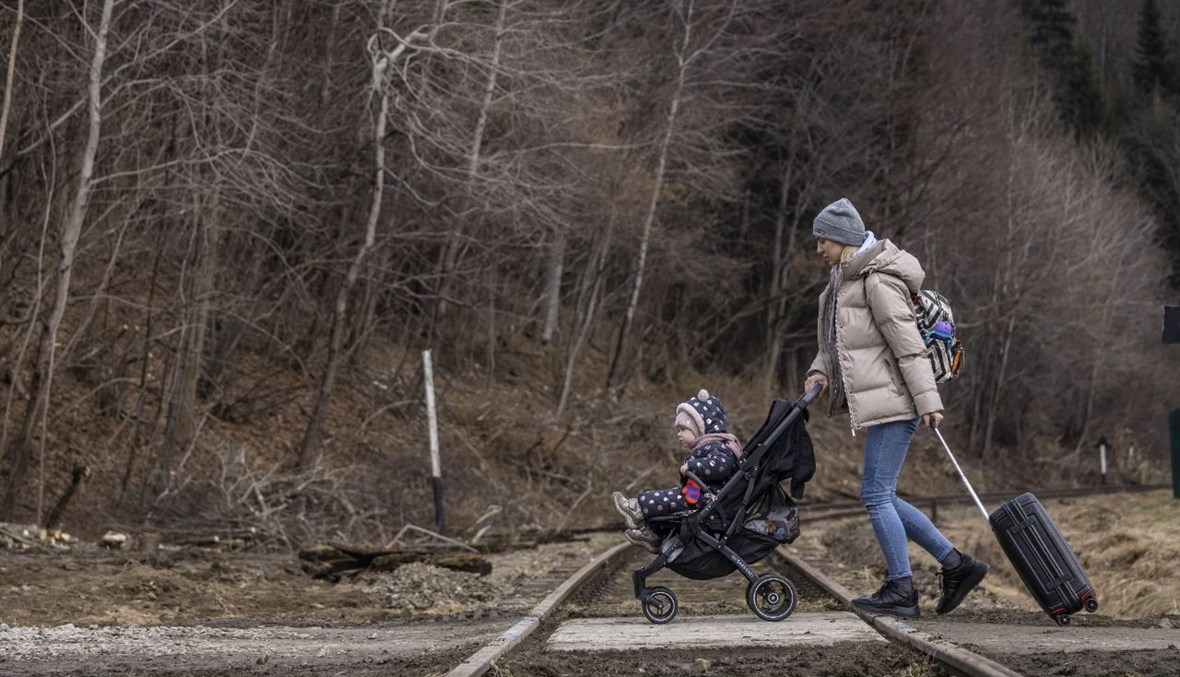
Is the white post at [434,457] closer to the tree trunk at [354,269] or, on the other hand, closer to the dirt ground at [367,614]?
the dirt ground at [367,614]

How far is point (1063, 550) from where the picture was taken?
805cm

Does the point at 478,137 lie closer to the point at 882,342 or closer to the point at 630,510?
the point at 630,510

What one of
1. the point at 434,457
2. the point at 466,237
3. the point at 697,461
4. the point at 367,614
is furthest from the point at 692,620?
the point at 466,237

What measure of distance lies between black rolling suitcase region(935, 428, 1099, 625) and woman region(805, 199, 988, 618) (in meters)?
0.22

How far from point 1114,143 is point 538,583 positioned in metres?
57.8

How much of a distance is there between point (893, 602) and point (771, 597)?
0.61 meters

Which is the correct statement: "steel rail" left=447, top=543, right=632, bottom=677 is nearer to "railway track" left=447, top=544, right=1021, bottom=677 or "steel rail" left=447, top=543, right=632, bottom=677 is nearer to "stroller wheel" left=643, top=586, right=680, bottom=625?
"railway track" left=447, top=544, right=1021, bottom=677

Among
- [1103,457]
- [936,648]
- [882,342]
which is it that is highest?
[882,342]

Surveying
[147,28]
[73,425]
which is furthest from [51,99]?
[73,425]

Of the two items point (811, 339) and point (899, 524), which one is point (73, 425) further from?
point (811, 339)

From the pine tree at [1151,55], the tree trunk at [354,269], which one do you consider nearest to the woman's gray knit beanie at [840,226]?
the tree trunk at [354,269]

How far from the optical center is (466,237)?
77.9 ft

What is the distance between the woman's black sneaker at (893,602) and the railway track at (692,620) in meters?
0.07

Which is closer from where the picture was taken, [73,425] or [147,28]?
[147,28]
